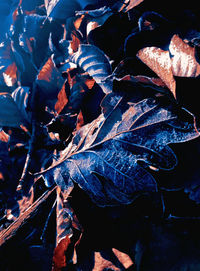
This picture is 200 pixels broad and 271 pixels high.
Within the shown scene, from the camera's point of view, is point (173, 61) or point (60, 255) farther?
point (60, 255)

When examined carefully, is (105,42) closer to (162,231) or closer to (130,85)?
(130,85)

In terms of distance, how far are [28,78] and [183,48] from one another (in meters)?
1.03

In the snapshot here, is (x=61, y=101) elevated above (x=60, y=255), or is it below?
above

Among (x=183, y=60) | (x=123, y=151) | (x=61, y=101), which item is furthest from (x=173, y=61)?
(x=61, y=101)

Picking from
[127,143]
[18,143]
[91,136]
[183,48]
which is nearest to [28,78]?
[18,143]

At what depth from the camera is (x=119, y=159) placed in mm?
783

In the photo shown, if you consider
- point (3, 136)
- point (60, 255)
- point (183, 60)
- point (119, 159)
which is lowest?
point (60, 255)

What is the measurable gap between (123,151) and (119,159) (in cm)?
4

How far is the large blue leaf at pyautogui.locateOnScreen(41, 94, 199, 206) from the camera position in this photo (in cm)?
71

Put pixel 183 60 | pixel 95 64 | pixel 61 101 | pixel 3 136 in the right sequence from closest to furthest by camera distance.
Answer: pixel 183 60 < pixel 95 64 < pixel 61 101 < pixel 3 136

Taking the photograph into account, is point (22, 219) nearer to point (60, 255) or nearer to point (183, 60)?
point (60, 255)

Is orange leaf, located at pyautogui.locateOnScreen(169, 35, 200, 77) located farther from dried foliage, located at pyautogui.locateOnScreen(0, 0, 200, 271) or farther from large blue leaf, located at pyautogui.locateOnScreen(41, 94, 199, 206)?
large blue leaf, located at pyautogui.locateOnScreen(41, 94, 199, 206)

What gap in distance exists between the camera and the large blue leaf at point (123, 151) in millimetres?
708

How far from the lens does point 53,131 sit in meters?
1.06
